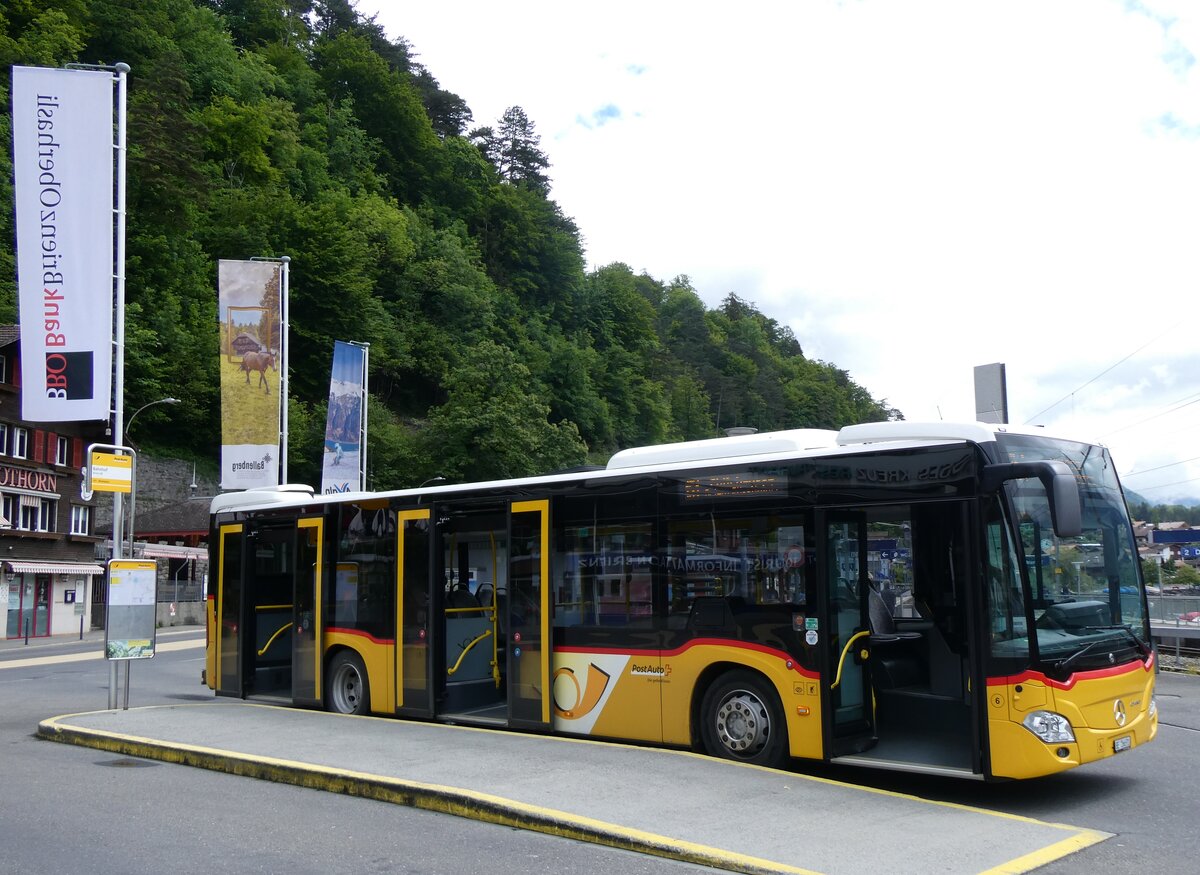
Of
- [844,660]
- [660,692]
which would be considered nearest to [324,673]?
[660,692]

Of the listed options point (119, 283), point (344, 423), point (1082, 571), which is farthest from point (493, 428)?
point (1082, 571)

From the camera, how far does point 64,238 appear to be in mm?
15867

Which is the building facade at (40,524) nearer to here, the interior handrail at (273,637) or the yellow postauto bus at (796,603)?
the interior handrail at (273,637)

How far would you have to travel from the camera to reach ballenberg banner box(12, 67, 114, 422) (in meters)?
15.6

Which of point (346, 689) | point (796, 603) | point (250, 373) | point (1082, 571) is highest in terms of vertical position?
point (250, 373)

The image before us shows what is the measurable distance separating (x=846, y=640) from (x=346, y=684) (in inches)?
288

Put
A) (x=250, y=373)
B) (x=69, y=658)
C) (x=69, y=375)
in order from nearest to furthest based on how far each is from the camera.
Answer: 1. (x=69, y=375)
2. (x=250, y=373)
3. (x=69, y=658)

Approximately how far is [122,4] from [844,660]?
71.6 m

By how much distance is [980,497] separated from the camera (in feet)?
28.3

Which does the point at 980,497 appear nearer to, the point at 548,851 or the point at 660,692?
the point at 660,692

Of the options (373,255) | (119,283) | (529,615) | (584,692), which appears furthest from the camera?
(373,255)

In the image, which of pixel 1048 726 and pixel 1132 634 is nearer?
pixel 1048 726

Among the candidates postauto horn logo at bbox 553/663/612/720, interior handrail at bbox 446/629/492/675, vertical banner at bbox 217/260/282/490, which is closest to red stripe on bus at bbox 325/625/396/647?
interior handrail at bbox 446/629/492/675

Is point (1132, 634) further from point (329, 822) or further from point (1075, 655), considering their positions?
point (329, 822)
